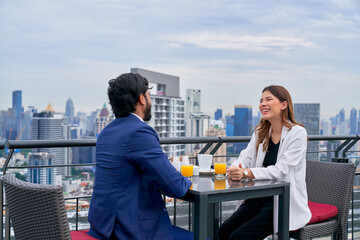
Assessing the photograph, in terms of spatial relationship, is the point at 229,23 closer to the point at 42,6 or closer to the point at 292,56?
the point at 292,56

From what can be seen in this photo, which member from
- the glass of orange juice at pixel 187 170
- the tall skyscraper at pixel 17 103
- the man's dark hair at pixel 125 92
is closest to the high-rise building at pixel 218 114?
the tall skyscraper at pixel 17 103

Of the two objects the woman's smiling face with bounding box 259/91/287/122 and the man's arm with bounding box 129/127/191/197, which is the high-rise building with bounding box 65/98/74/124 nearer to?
the woman's smiling face with bounding box 259/91/287/122

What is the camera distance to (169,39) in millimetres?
47281

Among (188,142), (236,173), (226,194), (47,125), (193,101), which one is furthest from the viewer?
(193,101)

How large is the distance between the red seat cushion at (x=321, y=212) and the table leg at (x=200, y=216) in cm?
Answer: 90

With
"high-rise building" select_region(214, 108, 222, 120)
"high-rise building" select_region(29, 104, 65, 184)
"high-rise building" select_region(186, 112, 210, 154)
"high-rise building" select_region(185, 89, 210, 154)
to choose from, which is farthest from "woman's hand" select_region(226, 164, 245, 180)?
"high-rise building" select_region(214, 108, 222, 120)

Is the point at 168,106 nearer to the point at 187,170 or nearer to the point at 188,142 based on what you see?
the point at 188,142

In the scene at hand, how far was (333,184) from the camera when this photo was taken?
283 centimetres

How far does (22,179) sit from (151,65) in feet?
148

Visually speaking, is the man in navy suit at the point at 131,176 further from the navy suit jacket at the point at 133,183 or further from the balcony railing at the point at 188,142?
the balcony railing at the point at 188,142

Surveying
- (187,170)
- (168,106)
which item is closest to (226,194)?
(187,170)

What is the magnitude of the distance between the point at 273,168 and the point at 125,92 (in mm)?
1054

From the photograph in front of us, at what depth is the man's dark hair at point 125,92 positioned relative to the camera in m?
1.96

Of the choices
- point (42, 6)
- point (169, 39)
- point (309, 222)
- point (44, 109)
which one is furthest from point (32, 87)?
point (309, 222)
